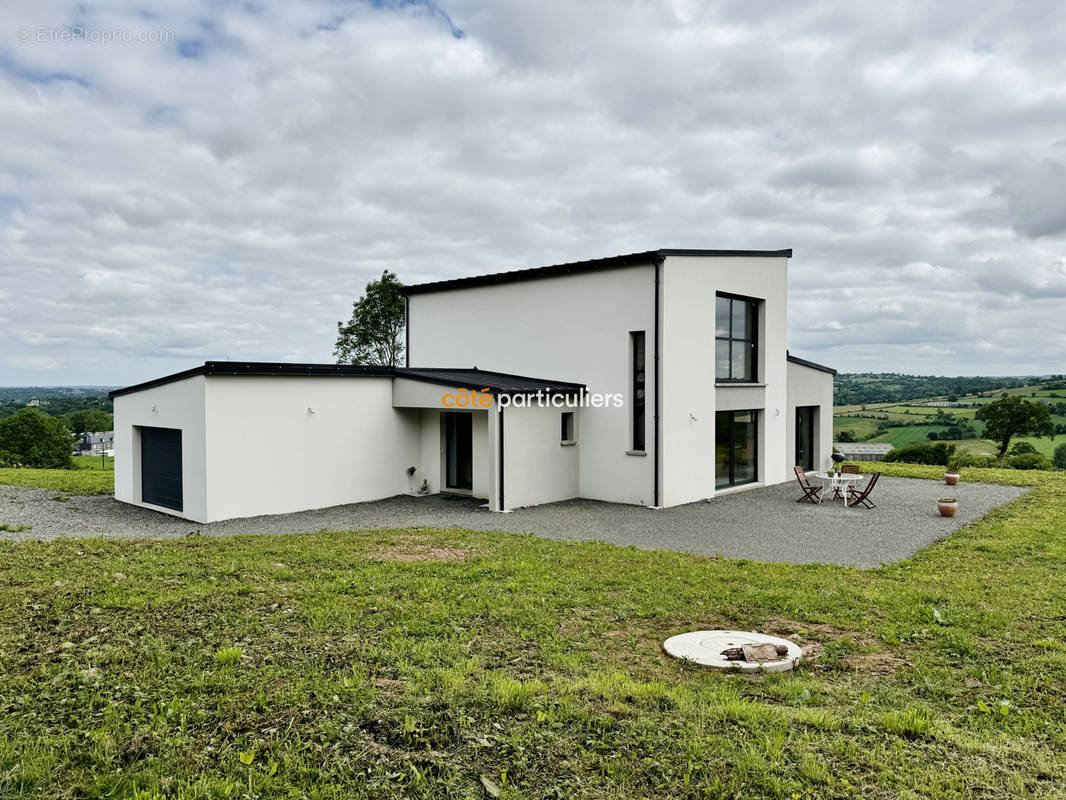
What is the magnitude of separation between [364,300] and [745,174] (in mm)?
18219

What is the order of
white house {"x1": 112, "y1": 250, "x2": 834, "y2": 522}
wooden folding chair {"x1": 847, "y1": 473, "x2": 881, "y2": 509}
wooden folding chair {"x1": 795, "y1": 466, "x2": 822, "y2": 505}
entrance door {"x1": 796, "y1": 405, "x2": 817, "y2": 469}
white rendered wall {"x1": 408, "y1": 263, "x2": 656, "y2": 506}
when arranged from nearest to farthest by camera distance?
white house {"x1": 112, "y1": 250, "x2": 834, "y2": 522}
wooden folding chair {"x1": 847, "y1": 473, "x2": 881, "y2": 509}
white rendered wall {"x1": 408, "y1": 263, "x2": 656, "y2": 506}
wooden folding chair {"x1": 795, "y1": 466, "x2": 822, "y2": 505}
entrance door {"x1": 796, "y1": 405, "x2": 817, "y2": 469}

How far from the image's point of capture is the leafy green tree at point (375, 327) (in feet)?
96.8

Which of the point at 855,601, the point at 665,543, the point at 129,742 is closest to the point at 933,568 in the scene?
the point at 855,601

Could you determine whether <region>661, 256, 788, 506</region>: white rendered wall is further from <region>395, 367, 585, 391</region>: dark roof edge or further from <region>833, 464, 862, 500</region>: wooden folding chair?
<region>395, 367, 585, 391</region>: dark roof edge

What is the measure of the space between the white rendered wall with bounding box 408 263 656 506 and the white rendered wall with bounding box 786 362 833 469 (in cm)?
702

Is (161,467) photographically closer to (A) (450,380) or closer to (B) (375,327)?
(A) (450,380)

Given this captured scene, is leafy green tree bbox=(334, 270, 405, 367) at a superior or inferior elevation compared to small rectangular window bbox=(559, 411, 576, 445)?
superior

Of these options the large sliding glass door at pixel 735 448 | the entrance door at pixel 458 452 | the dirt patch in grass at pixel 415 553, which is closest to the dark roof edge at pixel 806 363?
the large sliding glass door at pixel 735 448

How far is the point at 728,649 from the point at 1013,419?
51.6 meters

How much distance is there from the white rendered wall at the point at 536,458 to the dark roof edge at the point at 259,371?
361 cm

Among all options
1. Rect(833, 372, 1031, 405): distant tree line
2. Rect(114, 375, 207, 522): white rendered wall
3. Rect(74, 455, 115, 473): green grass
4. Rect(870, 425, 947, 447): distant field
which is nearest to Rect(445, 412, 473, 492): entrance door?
Rect(114, 375, 207, 522): white rendered wall

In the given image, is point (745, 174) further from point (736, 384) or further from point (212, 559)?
point (212, 559)

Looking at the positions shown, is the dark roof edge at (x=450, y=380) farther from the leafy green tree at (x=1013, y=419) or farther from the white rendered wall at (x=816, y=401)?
the leafy green tree at (x=1013, y=419)

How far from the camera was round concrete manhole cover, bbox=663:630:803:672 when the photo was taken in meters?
4.96
